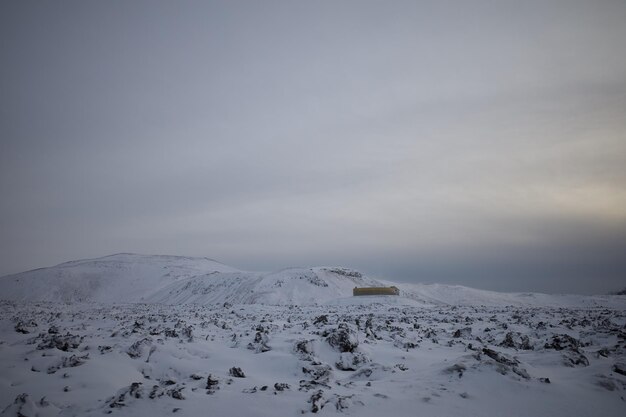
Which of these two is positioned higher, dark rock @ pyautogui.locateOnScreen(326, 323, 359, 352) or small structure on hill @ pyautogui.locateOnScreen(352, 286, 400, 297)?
dark rock @ pyautogui.locateOnScreen(326, 323, 359, 352)

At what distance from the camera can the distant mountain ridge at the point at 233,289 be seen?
160 feet

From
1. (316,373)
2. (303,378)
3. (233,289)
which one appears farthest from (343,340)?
(233,289)

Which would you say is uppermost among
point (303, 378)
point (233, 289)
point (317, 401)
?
point (317, 401)

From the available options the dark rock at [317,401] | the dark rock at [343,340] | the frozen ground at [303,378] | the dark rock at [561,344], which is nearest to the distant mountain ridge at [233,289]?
the dark rock at [561,344]

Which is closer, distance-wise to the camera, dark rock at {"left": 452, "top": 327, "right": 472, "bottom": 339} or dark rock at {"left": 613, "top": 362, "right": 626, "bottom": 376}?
dark rock at {"left": 613, "top": 362, "right": 626, "bottom": 376}

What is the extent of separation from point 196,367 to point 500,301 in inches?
2254

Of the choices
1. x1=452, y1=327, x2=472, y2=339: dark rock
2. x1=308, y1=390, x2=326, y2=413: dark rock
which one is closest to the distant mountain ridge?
x1=452, y1=327, x2=472, y2=339: dark rock

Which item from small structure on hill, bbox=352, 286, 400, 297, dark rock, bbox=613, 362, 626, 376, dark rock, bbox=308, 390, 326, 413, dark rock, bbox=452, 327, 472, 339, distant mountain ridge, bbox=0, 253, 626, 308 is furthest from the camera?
distant mountain ridge, bbox=0, 253, 626, 308

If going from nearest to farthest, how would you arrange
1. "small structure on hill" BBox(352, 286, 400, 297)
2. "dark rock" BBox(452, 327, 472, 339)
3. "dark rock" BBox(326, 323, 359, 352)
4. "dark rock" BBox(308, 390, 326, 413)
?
"dark rock" BBox(308, 390, 326, 413) → "dark rock" BBox(326, 323, 359, 352) → "dark rock" BBox(452, 327, 472, 339) → "small structure on hill" BBox(352, 286, 400, 297)

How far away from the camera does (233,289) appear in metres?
56.8

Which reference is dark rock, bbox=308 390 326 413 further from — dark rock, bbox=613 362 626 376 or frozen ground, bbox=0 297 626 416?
dark rock, bbox=613 362 626 376

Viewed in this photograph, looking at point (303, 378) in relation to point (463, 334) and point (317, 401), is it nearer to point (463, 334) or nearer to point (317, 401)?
point (317, 401)

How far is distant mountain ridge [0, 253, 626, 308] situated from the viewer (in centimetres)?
4884

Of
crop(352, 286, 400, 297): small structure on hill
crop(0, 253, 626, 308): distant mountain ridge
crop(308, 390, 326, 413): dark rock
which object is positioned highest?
crop(308, 390, 326, 413): dark rock
